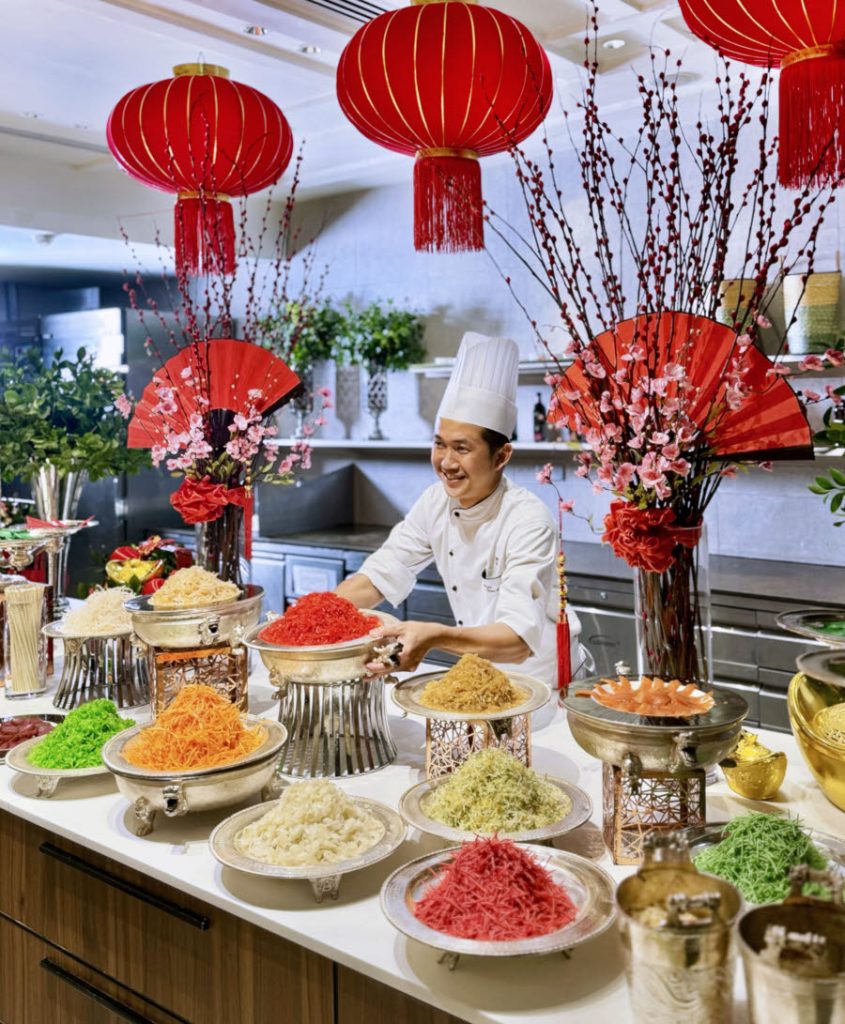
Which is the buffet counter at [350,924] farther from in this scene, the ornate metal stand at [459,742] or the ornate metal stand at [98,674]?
the ornate metal stand at [98,674]

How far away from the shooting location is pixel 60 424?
352cm

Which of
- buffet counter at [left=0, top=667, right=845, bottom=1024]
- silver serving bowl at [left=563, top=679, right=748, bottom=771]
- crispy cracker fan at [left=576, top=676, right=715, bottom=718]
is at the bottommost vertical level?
buffet counter at [left=0, top=667, right=845, bottom=1024]

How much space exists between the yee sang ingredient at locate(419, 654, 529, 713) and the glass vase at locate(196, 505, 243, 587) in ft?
3.38

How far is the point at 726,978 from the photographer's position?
1.09 metres

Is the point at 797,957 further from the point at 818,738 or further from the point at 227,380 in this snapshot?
the point at 227,380

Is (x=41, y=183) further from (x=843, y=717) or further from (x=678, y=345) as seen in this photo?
(x=843, y=717)

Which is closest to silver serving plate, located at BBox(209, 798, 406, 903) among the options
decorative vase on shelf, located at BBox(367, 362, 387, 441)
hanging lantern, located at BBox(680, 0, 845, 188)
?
hanging lantern, located at BBox(680, 0, 845, 188)

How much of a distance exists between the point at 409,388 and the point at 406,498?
0.69 metres

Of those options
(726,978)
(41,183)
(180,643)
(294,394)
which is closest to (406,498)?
(41,183)

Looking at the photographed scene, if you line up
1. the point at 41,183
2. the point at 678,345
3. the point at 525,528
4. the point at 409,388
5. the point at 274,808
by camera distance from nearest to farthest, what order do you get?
the point at 274,808 < the point at 678,345 < the point at 525,528 < the point at 41,183 < the point at 409,388

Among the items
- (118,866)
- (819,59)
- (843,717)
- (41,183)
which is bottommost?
(118,866)

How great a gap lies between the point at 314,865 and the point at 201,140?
2219mm

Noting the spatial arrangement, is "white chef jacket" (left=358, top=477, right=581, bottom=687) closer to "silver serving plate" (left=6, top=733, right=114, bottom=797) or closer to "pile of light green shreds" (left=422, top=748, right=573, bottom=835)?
"pile of light green shreds" (left=422, top=748, right=573, bottom=835)

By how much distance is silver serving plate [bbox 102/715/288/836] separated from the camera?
70.4 inches
